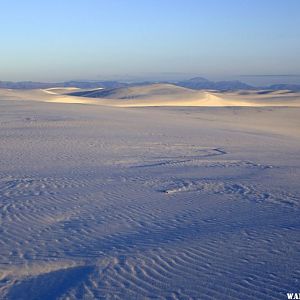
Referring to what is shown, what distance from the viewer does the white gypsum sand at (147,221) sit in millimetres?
5562

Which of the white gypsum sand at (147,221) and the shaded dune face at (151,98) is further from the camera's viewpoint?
the shaded dune face at (151,98)

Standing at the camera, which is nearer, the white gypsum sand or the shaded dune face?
the white gypsum sand

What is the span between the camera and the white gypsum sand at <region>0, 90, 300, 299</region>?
5562mm

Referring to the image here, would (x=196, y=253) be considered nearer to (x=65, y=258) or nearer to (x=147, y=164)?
(x=65, y=258)

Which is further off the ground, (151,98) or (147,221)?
(147,221)

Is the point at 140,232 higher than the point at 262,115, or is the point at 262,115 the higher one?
the point at 140,232

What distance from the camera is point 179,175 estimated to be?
455 inches

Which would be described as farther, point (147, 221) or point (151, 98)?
point (151, 98)

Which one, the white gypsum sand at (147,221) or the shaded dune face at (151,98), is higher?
the white gypsum sand at (147,221)

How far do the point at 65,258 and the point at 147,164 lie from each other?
680 centimetres

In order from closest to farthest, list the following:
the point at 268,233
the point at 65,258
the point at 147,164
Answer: the point at 65,258, the point at 268,233, the point at 147,164

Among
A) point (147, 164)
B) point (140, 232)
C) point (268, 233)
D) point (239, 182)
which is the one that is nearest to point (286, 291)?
point (268, 233)

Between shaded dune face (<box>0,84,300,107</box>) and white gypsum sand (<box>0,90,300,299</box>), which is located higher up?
white gypsum sand (<box>0,90,300,299</box>)

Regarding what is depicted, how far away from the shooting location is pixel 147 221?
7.93 metres
